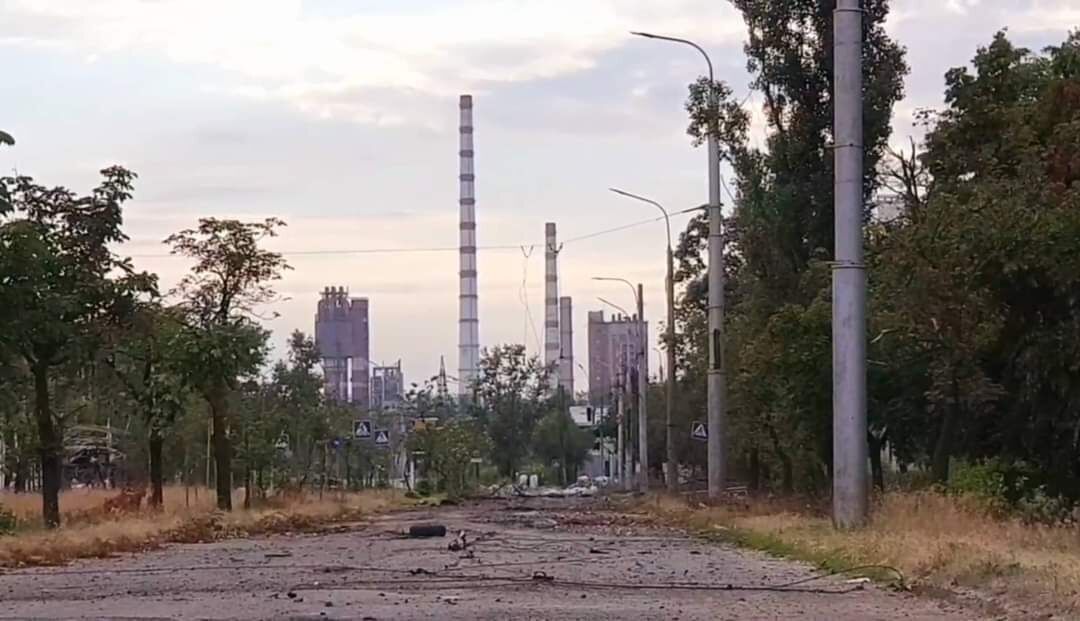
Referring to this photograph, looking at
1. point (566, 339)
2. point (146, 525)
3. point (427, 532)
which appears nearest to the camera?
point (146, 525)

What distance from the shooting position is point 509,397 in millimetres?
107812

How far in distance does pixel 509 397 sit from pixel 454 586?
90.6 metres

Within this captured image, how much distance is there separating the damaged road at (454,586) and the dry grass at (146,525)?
93 cm

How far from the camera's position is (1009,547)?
19141 mm

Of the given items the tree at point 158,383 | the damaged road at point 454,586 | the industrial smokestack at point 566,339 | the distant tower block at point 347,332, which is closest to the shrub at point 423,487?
the tree at point 158,383

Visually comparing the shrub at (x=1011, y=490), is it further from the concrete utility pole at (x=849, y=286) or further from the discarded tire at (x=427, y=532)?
the discarded tire at (x=427, y=532)

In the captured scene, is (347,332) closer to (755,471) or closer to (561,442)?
(561,442)

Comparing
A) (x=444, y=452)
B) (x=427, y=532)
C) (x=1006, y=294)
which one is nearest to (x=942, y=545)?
(x=1006, y=294)

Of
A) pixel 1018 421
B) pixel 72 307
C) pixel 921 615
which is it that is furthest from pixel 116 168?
pixel 921 615

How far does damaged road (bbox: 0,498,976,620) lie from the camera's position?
1430 centimetres

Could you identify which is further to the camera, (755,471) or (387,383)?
(387,383)

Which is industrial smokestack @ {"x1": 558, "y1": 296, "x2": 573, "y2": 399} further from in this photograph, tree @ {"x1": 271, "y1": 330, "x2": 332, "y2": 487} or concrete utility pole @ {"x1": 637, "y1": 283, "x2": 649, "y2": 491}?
tree @ {"x1": 271, "y1": 330, "x2": 332, "y2": 487}

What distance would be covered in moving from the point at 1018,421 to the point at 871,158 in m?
9.57

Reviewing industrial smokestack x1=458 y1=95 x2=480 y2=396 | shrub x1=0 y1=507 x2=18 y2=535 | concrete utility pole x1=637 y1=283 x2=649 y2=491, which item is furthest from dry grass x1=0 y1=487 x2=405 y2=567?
industrial smokestack x1=458 y1=95 x2=480 y2=396
